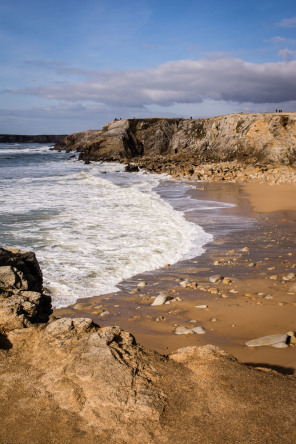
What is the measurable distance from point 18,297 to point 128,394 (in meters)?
1.83

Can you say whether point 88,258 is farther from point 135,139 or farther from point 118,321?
point 135,139

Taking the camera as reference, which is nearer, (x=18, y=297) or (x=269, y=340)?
(x=18, y=297)

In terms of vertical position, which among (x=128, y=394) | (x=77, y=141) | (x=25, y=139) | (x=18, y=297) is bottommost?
(x=128, y=394)

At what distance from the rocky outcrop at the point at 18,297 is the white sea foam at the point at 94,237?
1384 millimetres

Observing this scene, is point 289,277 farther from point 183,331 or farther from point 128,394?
point 128,394

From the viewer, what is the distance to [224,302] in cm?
570

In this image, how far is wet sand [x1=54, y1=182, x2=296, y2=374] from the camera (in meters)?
4.41

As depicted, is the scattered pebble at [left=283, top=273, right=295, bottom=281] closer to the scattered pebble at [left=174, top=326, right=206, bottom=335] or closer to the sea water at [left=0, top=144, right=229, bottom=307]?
the sea water at [left=0, top=144, right=229, bottom=307]

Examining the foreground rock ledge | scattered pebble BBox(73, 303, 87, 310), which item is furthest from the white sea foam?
the foreground rock ledge

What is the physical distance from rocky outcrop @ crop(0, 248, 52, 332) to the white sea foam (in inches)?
54.5

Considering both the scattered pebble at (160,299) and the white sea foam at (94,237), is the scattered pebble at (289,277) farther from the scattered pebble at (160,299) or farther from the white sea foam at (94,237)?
the white sea foam at (94,237)

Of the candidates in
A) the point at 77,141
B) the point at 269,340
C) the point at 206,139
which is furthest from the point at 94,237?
the point at 77,141

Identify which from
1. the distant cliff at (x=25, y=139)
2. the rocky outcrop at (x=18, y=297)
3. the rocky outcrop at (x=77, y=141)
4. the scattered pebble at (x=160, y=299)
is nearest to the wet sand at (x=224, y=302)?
the scattered pebble at (x=160, y=299)

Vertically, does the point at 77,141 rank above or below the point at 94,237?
above
